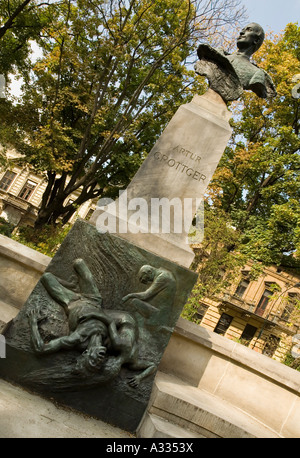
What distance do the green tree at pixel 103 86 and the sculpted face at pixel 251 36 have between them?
8.64 meters

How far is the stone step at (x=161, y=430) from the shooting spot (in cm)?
294

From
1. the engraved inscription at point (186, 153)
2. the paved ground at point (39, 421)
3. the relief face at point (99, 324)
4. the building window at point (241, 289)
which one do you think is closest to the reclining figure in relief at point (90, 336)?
the relief face at point (99, 324)

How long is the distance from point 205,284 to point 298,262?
533cm

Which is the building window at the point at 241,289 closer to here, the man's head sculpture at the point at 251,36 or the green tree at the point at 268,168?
the green tree at the point at 268,168

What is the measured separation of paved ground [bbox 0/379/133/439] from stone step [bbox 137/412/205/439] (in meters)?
0.18

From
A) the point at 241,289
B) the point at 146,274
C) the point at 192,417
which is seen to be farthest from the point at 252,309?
the point at 146,274

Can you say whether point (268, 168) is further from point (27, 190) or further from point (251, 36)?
point (27, 190)

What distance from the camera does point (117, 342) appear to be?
10.6 ft

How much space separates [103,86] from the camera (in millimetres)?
15023

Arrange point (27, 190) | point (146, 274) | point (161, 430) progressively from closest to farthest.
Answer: point (161, 430), point (146, 274), point (27, 190)

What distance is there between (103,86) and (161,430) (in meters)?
14.4

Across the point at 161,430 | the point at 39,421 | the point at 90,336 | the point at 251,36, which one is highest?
the point at 251,36
